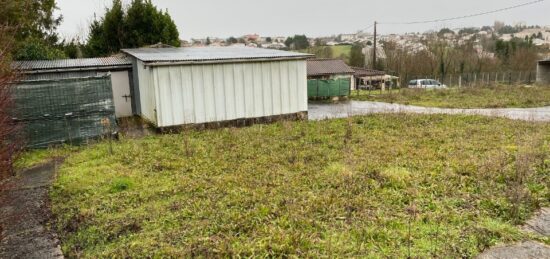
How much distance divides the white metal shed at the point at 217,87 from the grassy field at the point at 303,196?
7.00 ft

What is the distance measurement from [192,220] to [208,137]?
→ 18.3 feet

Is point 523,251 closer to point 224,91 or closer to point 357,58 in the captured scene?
point 224,91

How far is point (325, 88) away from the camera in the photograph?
21.8 meters

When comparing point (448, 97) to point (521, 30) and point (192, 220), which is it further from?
point (521, 30)

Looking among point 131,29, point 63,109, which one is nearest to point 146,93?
point 63,109

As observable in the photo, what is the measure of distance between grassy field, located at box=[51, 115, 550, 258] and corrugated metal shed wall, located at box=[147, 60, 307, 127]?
2.07 meters

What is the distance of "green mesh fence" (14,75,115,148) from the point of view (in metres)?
9.30

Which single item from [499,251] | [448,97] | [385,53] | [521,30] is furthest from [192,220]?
[521,30]

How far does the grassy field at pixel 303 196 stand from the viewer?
13.8 ft

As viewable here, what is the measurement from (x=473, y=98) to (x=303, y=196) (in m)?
18.3

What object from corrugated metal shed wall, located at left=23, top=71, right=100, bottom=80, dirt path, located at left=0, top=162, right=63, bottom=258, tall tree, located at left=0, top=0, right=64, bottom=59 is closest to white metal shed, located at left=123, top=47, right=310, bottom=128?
corrugated metal shed wall, located at left=23, top=71, right=100, bottom=80

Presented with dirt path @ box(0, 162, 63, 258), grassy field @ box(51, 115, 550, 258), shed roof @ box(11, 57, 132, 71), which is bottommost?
dirt path @ box(0, 162, 63, 258)

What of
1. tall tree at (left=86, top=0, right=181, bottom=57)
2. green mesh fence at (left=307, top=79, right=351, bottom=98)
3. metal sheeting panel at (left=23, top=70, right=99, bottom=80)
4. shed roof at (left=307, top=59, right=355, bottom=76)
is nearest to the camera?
metal sheeting panel at (left=23, top=70, right=99, bottom=80)

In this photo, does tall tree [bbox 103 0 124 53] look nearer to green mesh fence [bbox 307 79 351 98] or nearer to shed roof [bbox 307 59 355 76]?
shed roof [bbox 307 59 355 76]
